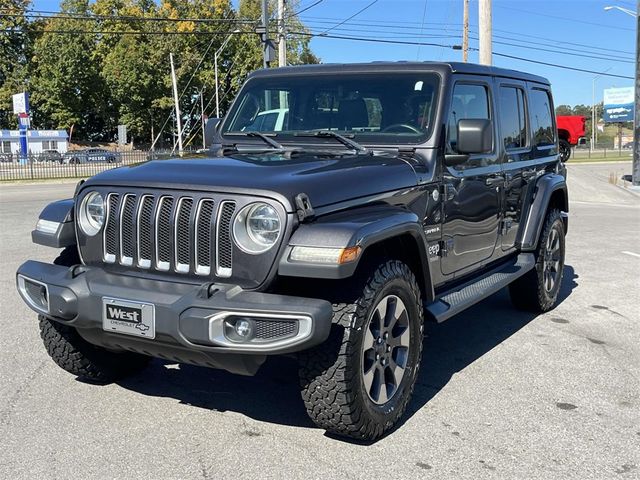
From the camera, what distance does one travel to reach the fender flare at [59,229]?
380 centimetres

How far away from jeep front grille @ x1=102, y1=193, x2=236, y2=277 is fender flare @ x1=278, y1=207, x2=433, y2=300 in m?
0.36

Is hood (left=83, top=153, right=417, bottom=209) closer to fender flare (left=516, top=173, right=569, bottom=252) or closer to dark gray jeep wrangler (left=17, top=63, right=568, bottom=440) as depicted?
dark gray jeep wrangler (left=17, top=63, right=568, bottom=440)

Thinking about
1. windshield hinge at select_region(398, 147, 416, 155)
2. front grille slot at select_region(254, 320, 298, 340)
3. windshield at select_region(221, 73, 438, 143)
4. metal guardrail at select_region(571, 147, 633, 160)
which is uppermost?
windshield at select_region(221, 73, 438, 143)

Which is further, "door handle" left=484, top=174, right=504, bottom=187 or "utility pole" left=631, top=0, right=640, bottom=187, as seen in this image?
"utility pole" left=631, top=0, right=640, bottom=187

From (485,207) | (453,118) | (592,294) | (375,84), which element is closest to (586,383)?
(485,207)

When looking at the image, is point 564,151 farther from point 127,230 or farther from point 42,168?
point 42,168

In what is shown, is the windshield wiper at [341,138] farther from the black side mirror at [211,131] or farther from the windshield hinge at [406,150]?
the black side mirror at [211,131]

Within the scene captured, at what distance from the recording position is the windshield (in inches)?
177

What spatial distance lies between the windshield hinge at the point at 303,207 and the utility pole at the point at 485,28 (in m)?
14.7

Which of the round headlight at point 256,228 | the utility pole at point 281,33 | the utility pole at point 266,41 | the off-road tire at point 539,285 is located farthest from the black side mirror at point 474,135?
the utility pole at point 281,33

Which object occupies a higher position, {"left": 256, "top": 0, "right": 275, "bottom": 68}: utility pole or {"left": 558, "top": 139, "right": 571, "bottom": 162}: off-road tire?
{"left": 256, "top": 0, "right": 275, "bottom": 68}: utility pole

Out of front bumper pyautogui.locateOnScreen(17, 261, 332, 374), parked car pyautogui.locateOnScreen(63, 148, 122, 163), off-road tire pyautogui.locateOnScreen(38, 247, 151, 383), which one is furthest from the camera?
parked car pyautogui.locateOnScreen(63, 148, 122, 163)

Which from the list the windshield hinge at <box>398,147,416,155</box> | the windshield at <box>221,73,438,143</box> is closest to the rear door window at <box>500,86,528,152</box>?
the windshield at <box>221,73,438,143</box>

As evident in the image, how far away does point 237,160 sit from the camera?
3889 millimetres
